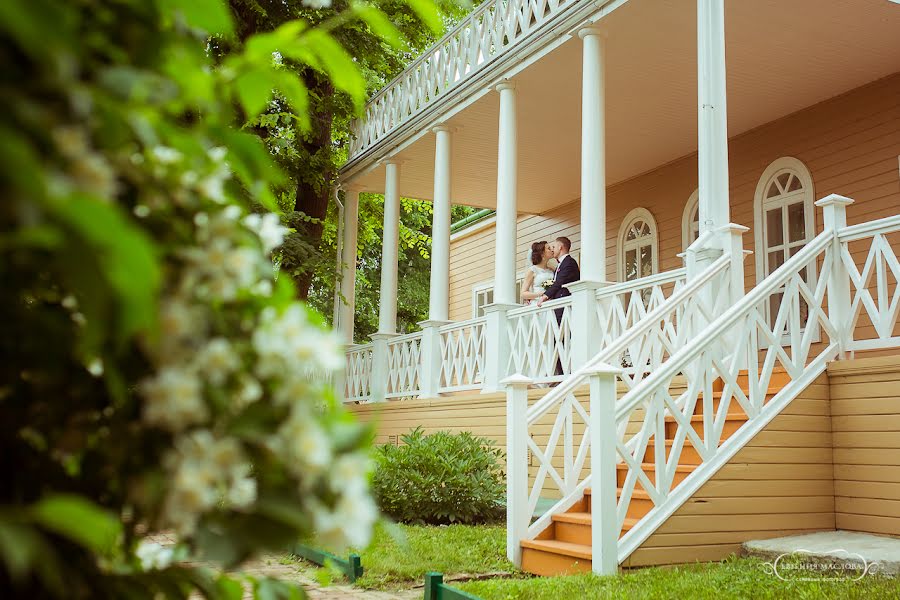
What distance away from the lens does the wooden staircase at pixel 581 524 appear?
616 cm

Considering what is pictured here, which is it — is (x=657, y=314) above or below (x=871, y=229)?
below

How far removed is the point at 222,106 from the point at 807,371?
666 cm

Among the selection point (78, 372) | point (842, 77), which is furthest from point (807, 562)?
point (842, 77)

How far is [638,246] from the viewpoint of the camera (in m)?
14.7

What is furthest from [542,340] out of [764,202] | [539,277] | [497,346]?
[764,202]

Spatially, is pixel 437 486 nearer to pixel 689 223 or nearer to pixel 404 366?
pixel 404 366

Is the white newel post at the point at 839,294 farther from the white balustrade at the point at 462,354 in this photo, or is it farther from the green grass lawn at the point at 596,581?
the white balustrade at the point at 462,354

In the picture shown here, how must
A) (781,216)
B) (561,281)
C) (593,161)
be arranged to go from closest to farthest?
(593,161) → (561,281) → (781,216)

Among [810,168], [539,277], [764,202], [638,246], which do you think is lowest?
[539,277]

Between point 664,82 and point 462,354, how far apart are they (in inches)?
169

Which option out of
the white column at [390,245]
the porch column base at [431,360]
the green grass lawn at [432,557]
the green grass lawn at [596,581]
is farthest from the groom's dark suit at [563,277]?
the white column at [390,245]

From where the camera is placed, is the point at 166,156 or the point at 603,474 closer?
the point at 166,156

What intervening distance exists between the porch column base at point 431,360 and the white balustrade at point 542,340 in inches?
66.8

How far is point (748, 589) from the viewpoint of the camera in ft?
16.6
